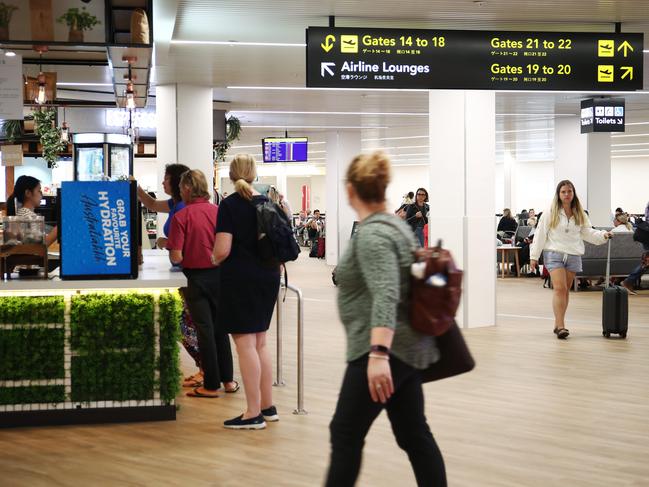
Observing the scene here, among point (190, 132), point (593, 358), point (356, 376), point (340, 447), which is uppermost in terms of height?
point (190, 132)

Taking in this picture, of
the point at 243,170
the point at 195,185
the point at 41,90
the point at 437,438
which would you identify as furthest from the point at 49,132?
the point at 437,438

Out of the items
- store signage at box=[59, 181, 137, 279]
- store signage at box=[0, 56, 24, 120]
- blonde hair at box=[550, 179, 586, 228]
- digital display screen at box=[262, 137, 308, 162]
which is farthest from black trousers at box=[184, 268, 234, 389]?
digital display screen at box=[262, 137, 308, 162]

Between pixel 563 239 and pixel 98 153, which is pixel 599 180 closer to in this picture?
pixel 563 239

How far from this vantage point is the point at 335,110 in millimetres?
15891

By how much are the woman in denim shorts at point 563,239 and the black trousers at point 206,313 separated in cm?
396

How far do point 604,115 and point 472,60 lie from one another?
763 centimetres

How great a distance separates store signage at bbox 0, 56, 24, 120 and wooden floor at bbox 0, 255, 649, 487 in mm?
2781

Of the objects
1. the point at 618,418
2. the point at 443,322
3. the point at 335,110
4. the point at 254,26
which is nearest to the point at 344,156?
the point at 335,110

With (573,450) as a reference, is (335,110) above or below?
above

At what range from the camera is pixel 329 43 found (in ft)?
24.4

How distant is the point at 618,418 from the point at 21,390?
11.5 ft

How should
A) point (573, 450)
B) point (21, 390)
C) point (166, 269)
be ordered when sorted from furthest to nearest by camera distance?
1. point (166, 269)
2. point (21, 390)
3. point (573, 450)

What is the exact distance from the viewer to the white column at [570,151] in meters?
17.0

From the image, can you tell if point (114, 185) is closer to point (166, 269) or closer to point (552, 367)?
point (166, 269)
